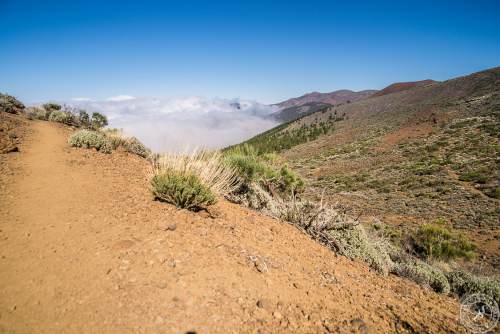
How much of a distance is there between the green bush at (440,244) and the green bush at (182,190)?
8.11m

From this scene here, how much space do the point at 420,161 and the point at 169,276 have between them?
2986 centimetres

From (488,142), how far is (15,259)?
111 feet

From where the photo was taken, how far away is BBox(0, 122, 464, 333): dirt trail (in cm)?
262

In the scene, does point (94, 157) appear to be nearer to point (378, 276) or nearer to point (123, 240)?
point (123, 240)

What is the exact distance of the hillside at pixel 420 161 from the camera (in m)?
15.5

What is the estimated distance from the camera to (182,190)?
16.2ft

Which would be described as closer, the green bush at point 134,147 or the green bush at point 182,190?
the green bush at point 182,190

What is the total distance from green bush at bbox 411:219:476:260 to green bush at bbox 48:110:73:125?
17.1 metres

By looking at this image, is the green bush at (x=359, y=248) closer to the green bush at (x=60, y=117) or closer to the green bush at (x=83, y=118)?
the green bush at (x=60, y=117)

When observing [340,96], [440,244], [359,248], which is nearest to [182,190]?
[359,248]

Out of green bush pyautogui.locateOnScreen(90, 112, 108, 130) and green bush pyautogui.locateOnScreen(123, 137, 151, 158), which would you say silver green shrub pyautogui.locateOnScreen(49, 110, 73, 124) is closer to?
green bush pyautogui.locateOnScreen(90, 112, 108, 130)

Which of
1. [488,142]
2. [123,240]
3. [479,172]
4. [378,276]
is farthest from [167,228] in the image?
[488,142]

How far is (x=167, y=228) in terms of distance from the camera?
4078mm

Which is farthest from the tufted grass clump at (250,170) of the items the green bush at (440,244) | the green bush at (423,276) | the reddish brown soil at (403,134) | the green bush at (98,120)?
the reddish brown soil at (403,134)
